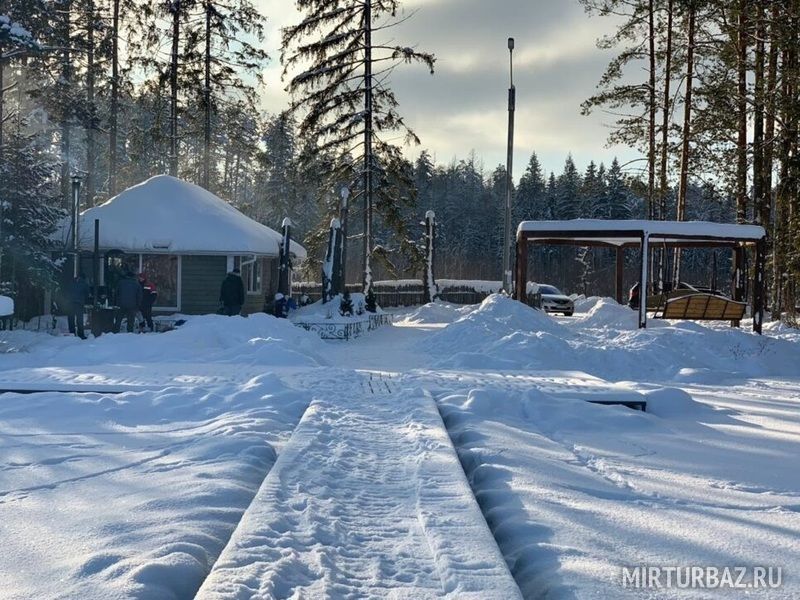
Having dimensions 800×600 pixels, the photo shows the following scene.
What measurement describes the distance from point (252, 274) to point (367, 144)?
672 centimetres

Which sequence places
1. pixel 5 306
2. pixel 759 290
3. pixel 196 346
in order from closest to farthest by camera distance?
pixel 5 306, pixel 196 346, pixel 759 290

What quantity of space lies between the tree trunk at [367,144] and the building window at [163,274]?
7.33 m

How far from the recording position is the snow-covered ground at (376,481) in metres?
3.56

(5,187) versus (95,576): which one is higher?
(5,187)

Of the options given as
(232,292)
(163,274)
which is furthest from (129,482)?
(163,274)

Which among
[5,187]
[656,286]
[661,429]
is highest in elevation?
[5,187]

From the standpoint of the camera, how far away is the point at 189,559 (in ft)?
12.1

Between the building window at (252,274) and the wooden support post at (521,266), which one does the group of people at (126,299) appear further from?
the wooden support post at (521,266)

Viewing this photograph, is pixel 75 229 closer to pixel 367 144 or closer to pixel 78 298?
pixel 78 298

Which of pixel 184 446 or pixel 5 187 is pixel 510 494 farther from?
pixel 5 187

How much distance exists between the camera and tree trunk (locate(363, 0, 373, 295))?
25.4 m

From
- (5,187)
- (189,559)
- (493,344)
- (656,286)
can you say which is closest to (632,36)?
(656,286)

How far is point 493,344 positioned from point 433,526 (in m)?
9.91

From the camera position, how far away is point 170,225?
21.7 meters
